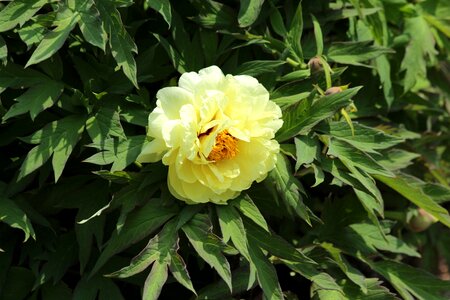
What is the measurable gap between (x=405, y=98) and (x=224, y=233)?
44.1 inches

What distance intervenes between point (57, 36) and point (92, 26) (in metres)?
0.09

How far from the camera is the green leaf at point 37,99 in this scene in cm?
181

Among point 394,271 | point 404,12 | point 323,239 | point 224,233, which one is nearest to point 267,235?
point 224,233

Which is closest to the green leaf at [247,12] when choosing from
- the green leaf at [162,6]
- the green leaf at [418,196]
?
the green leaf at [162,6]

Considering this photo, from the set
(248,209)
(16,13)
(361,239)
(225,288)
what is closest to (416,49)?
(361,239)

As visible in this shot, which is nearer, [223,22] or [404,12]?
[223,22]

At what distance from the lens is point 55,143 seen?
6.01ft

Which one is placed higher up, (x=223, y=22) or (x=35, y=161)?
(x=223, y=22)

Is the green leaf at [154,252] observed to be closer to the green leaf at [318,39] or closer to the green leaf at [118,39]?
the green leaf at [118,39]

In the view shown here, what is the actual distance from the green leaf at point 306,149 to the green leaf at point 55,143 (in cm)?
55

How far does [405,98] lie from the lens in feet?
8.59

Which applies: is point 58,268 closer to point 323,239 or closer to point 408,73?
point 323,239

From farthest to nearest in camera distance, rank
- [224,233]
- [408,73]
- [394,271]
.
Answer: [408,73] < [394,271] < [224,233]

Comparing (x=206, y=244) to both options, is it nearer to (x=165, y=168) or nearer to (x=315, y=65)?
(x=165, y=168)
